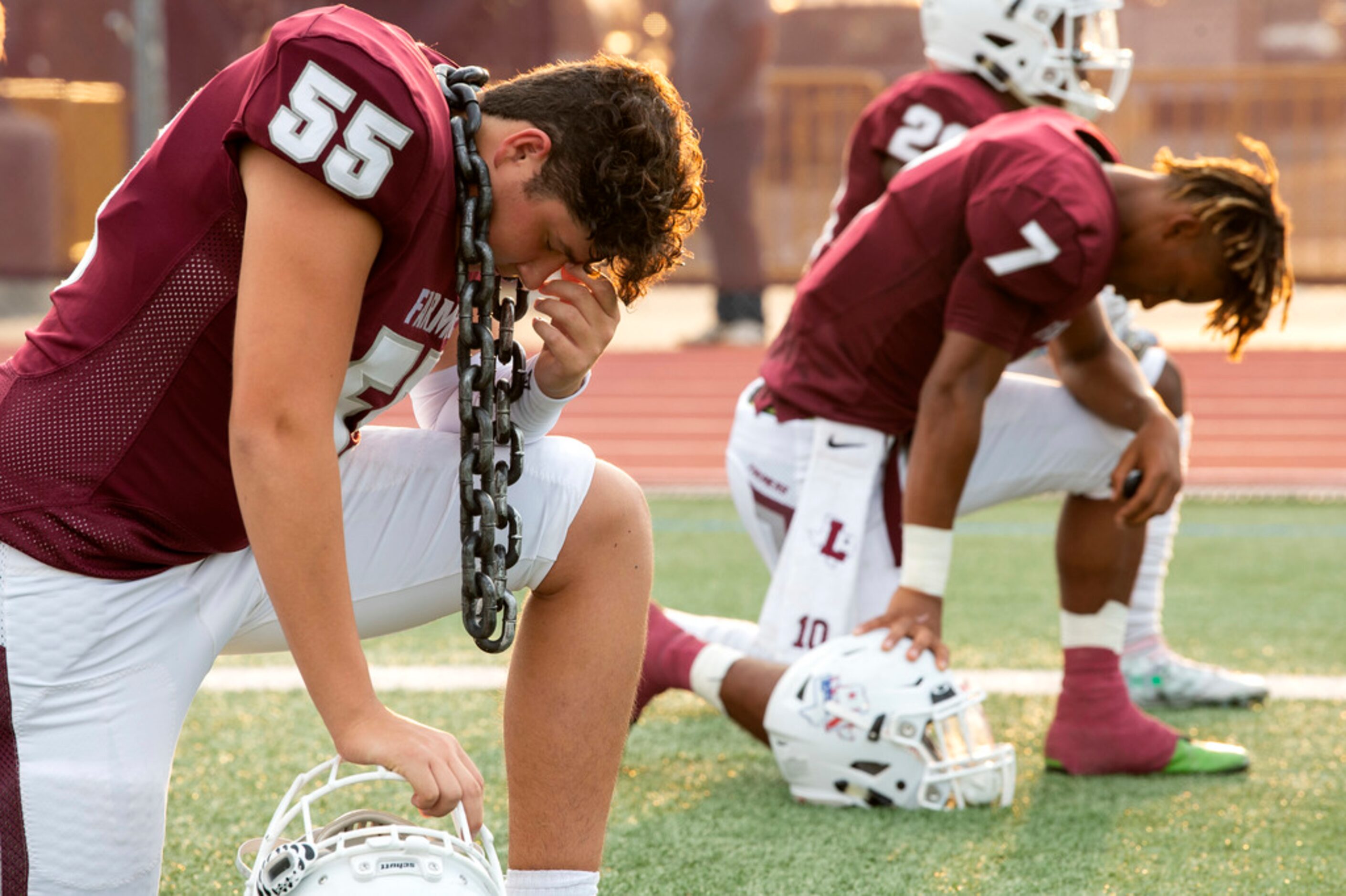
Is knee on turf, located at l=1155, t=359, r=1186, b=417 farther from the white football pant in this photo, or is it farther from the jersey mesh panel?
the jersey mesh panel

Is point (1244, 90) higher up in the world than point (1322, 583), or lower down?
higher up

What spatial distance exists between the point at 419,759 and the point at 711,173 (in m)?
8.06

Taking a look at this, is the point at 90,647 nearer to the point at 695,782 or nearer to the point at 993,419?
the point at 695,782

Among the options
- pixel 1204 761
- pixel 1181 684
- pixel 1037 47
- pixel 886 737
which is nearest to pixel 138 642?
pixel 886 737

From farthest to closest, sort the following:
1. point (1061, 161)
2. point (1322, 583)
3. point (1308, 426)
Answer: point (1308, 426) < point (1322, 583) < point (1061, 161)

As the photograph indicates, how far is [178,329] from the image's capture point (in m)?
1.62

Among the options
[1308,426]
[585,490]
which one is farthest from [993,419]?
[1308,426]

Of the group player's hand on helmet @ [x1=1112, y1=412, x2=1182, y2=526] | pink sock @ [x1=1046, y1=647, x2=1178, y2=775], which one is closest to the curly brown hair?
player's hand on helmet @ [x1=1112, y1=412, x2=1182, y2=526]

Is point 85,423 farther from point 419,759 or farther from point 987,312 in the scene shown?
point 987,312

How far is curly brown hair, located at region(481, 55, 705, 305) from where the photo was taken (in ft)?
5.27

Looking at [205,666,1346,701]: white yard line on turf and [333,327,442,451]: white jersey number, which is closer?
[333,327,442,451]: white jersey number

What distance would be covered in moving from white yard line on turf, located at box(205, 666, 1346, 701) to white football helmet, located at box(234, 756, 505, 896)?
1.70m

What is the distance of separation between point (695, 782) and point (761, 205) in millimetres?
8278

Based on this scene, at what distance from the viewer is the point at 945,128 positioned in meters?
3.69
